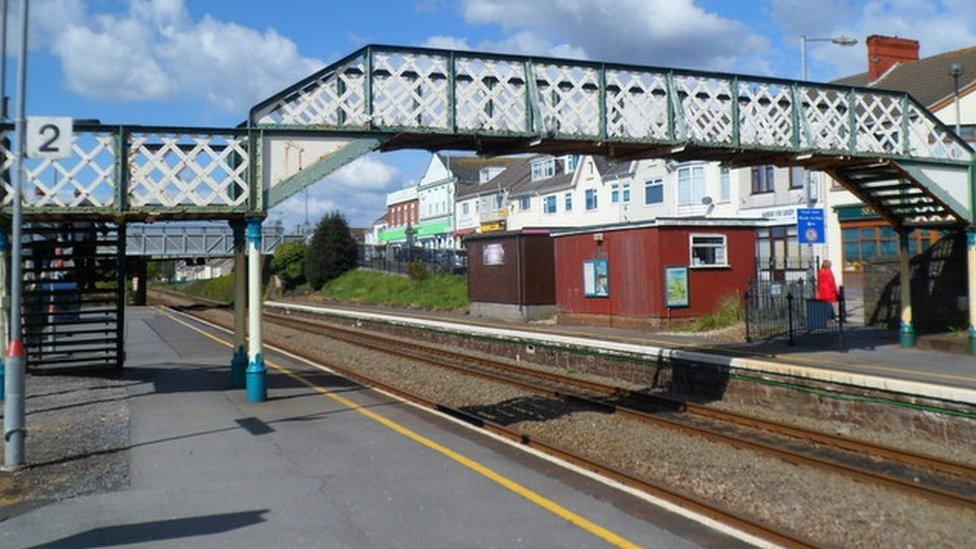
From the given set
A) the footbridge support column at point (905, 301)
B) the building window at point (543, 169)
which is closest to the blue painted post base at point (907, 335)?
the footbridge support column at point (905, 301)

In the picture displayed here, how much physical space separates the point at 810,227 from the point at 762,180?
54.5 feet

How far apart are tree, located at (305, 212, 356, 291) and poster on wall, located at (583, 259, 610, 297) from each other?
3528 cm

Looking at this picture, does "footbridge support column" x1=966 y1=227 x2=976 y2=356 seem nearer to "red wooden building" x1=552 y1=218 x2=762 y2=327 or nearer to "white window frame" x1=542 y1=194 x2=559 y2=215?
"red wooden building" x1=552 y1=218 x2=762 y2=327

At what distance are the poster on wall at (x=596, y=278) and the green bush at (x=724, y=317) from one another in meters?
3.52

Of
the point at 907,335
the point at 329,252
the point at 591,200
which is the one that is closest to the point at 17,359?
the point at 907,335

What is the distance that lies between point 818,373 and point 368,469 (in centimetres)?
740

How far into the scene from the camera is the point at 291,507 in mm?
7297

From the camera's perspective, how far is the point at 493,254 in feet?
108

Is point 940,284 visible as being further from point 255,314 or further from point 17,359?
point 17,359

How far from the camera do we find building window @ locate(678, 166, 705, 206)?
40.2 metres

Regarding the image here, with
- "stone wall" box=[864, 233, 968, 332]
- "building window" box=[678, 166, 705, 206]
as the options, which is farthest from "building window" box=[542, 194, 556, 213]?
"stone wall" box=[864, 233, 968, 332]

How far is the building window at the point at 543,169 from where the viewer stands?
56.1 meters

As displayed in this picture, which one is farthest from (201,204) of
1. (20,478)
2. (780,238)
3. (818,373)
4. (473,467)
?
(780,238)

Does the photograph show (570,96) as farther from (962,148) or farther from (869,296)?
(869,296)
